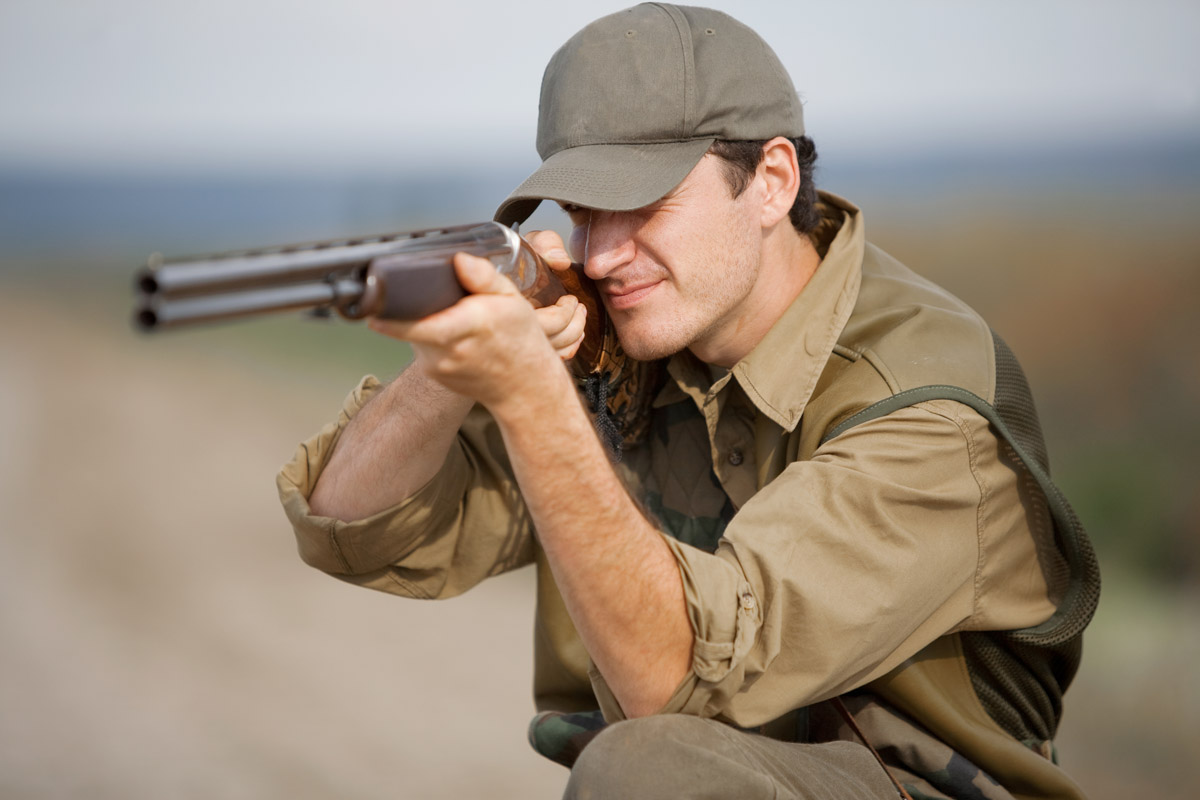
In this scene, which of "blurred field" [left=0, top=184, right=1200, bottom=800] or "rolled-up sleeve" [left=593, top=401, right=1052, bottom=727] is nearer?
"rolled-up sleeve" [left=593, top=401, right=1052, bottom=727]

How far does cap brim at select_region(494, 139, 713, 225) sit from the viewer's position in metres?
2.90

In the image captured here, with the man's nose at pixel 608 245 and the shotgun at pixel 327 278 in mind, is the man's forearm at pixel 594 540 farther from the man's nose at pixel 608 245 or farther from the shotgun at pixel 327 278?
the man's nose at pixel 608 245

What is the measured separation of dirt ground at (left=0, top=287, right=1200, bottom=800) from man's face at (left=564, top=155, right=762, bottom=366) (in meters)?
2.93

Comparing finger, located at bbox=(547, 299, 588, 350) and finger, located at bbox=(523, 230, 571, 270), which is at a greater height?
finger, located at bbox=(523, 230, 571, 270)

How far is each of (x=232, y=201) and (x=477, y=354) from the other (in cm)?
2016

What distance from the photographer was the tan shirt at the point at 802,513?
2.43 m

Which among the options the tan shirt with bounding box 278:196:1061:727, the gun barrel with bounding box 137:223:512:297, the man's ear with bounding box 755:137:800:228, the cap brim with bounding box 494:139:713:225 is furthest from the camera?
the man's ear with bounding box 755:137:800:228

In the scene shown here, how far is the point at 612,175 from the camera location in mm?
2957

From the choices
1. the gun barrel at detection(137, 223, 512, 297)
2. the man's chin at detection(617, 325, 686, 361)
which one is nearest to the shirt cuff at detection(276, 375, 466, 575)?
the man's chin at detection(617, 325, 686, 361)

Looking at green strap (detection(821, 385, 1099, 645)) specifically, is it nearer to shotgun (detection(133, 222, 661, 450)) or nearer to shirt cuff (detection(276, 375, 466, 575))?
shotgun (detection(133, 222, 661, 450))

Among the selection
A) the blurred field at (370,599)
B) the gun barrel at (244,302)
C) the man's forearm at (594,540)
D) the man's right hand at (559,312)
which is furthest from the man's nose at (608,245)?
the blurred field at (370,599)

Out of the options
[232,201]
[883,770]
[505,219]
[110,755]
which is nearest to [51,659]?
[110,755]

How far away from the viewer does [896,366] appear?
9.32 feet

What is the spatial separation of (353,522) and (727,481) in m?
1.10
